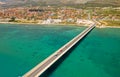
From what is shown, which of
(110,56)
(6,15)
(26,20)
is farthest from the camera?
(6,15)

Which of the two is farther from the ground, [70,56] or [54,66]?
[54,66]

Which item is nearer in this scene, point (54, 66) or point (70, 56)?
point (54, 66)

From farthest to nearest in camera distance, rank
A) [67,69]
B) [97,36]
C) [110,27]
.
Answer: [110,27]
[97,36]
[67,69]

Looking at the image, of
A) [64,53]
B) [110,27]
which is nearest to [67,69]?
[64,53]

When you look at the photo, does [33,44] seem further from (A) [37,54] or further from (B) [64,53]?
(B) [64,53]

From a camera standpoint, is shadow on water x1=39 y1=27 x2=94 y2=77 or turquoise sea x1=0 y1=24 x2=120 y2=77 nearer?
shadow on water x1=39 y1=27 x2=94 y2=77

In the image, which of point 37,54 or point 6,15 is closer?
point 37,54

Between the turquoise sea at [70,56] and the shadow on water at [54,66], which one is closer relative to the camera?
the shadow on water at [54,66]

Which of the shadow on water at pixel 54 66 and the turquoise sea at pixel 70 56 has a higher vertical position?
the shadow on water at pixel 54 66

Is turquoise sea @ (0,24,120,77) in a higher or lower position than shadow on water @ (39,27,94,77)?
lower

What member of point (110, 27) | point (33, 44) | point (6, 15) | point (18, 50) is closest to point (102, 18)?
point (110, 27)
